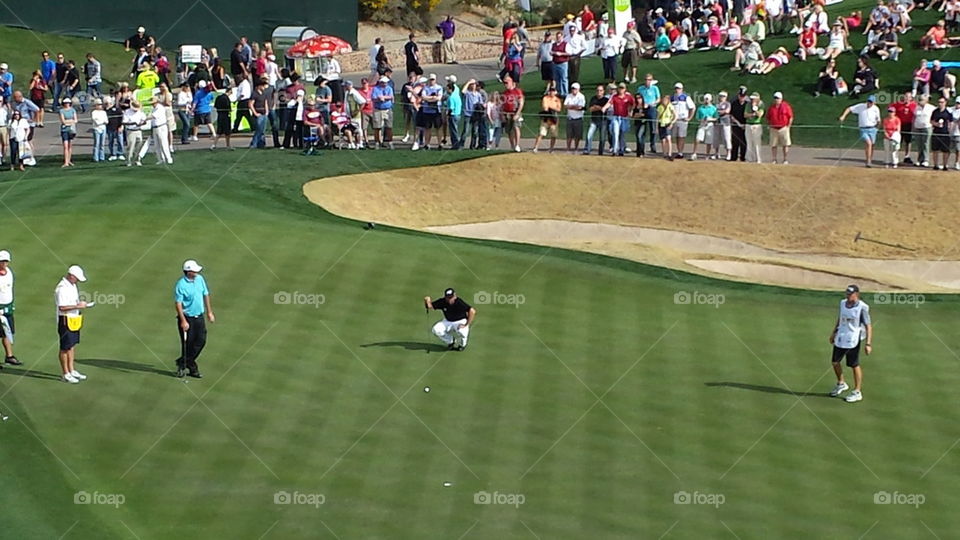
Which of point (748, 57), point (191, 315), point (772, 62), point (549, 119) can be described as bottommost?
point (191, 315)

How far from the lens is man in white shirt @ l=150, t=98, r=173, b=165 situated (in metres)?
40.4

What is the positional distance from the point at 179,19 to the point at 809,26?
77.6 ft

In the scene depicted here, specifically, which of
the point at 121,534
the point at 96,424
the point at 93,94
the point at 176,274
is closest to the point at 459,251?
the point at 176,274

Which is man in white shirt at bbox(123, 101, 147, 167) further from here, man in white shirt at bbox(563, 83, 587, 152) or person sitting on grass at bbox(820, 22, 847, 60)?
person sitting on grass at bbox(820, 22, 847, 60)

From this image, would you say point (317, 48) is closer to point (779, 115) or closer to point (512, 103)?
point (512, 103)

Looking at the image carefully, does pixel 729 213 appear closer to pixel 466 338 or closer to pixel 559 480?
pixel 466 338
